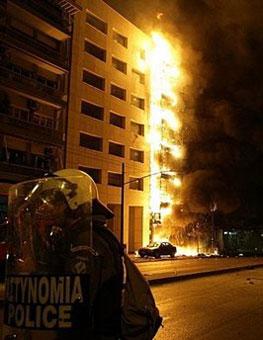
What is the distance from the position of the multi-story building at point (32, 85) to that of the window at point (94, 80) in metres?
3.74

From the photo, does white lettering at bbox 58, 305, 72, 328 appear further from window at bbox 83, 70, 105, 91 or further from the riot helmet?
window at bbox 83, 70, 105, 91

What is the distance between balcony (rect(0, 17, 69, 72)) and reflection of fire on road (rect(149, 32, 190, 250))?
14.1 m

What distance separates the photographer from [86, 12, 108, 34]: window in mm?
39463

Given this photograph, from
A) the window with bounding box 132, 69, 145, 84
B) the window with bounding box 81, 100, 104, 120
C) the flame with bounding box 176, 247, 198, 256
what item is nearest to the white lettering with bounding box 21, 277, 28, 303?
the window with bounding box 81, 100, 104, 120

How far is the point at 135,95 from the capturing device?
44062 millimetres

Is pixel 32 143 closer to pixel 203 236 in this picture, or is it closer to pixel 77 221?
pixel 203 236

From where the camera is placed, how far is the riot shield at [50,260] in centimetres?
228

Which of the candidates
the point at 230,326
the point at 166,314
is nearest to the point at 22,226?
the point at 230,326

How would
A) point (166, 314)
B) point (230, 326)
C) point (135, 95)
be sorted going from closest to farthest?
point (230, 326) < point (166, 314) < point (135, 95)

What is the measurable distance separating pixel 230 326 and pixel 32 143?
23674mm

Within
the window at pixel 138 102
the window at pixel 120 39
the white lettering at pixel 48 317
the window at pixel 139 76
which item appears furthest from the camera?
the window at pixel 139 76

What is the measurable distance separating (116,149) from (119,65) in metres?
7.56

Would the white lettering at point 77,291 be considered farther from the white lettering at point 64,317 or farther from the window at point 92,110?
the window at point 92,110

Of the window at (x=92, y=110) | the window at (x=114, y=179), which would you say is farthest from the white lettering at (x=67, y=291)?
the window at (x=114, y=179)
